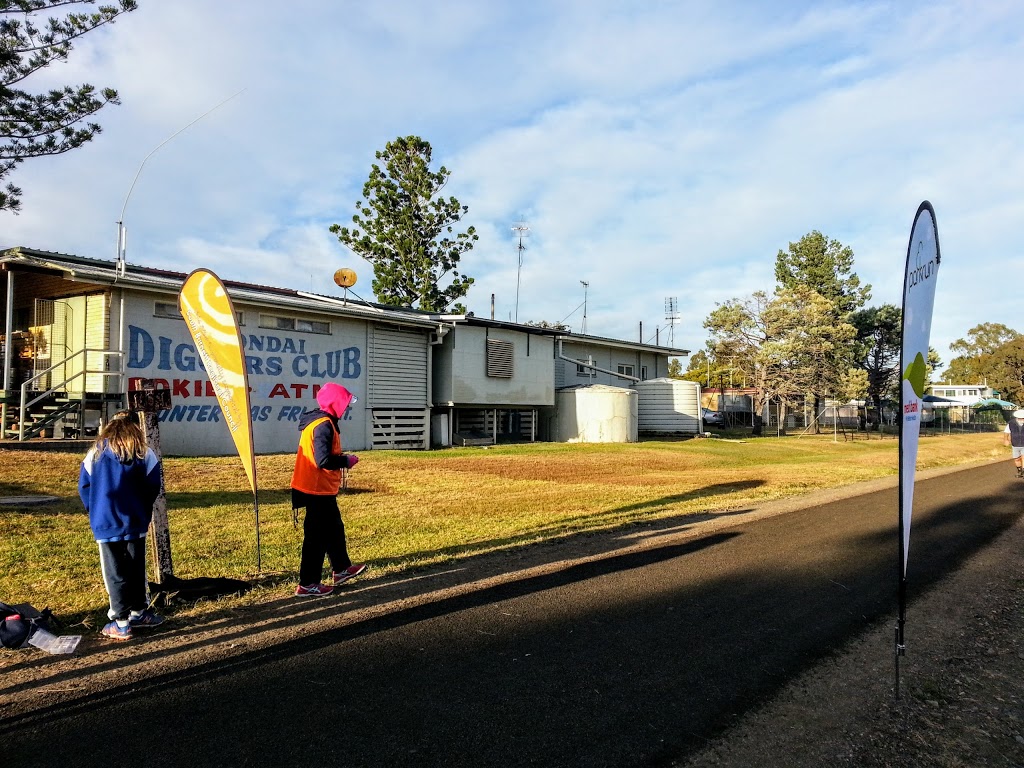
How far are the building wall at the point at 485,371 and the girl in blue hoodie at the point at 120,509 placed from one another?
61.0 feet

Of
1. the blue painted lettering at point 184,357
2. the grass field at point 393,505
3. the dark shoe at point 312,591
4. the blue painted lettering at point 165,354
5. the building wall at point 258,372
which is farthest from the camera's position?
the blue painted lettering at point 184,357

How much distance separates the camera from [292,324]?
19.2 meters

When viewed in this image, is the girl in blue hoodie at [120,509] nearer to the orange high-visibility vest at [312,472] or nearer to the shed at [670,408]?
the orange high-visibility vest at [312,472]

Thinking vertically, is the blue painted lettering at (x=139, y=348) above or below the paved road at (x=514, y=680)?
above

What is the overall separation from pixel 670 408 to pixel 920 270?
2858 centimetres

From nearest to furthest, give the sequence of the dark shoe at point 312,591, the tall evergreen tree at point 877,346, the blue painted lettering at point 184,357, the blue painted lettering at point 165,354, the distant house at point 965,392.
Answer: the dark shoe at point 312,591
the blue painted lettering at point 165,354
the blue painted lettering at point 184,357
the tall evergreen tree at point 877,346
the distant house at point 965,392

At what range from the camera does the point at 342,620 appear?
526cm

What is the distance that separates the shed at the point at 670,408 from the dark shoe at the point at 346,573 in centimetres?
2667

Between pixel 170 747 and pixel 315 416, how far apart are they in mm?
3120

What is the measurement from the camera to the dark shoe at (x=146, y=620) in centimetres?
486

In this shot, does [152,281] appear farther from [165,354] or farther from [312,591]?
[312,591]

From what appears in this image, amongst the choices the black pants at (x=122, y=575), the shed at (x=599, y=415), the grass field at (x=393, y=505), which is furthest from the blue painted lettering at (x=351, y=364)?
the black pants at (x=122, y=575)

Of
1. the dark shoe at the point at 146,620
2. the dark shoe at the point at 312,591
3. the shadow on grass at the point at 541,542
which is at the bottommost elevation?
the shadow on grass at the point at 541,542

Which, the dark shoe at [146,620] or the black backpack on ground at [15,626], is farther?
the dark shoe at [146,620]
